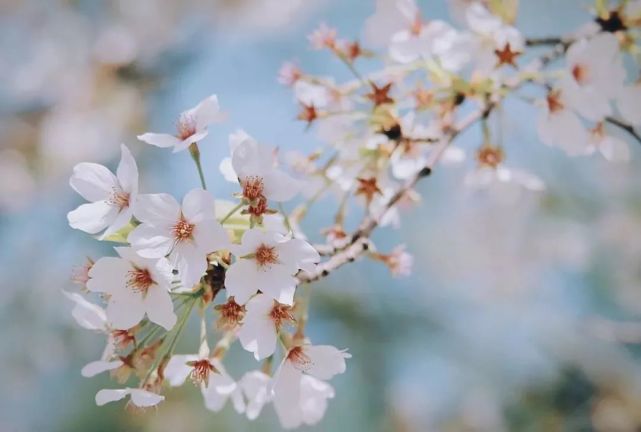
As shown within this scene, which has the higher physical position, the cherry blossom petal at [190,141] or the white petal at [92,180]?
the cherry blossom petal at [190,141]

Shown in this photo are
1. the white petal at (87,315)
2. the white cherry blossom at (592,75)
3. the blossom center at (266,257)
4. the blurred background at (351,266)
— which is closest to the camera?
the blossom center at (266,257)

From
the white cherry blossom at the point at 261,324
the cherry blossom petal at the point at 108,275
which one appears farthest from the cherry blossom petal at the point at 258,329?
the cherry blossom petal at the point at 108,275

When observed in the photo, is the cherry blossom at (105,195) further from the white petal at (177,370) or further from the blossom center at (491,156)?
the blossom center at (491,156)

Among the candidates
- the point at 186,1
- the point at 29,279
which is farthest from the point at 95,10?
the point at 29,279

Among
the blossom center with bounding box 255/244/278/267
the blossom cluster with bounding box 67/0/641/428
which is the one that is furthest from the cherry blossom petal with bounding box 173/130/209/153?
the blossom center with bounding box 255/244/278/267

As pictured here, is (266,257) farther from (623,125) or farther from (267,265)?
(623,125)

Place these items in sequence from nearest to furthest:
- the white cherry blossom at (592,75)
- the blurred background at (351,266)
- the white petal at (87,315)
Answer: the white petal at (87,315)
the white cherry blossom at (592,75)
the blurred background at (351,266)

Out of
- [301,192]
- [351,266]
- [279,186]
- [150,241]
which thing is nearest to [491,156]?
[301,192]

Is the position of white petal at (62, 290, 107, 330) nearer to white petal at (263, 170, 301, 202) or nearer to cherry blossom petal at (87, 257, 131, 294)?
cherry blossom petal at (87, 257, 131, 294)
